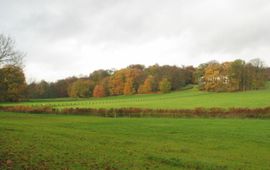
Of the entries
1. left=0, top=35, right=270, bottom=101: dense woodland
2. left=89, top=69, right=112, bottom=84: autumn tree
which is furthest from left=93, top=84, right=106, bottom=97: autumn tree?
left=89, top=69, right=112, bottom=84: autumn tree

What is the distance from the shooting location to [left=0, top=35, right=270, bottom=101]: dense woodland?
118750 mm

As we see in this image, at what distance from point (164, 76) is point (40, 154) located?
12964 centimetres

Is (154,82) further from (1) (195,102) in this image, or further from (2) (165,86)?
(1) (195,102)

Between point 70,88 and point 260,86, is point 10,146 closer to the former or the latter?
point 260,86

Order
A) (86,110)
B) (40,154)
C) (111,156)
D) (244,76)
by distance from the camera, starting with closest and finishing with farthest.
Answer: (40,154), (111,156), (86,110), (244,76)

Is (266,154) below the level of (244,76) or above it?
below

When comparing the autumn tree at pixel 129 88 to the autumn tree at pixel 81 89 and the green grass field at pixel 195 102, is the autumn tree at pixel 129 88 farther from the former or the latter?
the green grass field at pixel 195 102

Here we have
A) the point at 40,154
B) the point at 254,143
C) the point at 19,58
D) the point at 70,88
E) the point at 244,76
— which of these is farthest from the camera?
the point at 70,88

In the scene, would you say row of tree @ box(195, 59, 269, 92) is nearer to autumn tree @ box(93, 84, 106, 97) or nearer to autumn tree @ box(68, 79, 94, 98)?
autumn tree @ box(93, 84, 106, 97)

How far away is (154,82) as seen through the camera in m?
140

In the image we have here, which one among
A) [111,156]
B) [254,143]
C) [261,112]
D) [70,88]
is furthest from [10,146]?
[70,88]

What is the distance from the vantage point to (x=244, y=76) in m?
120

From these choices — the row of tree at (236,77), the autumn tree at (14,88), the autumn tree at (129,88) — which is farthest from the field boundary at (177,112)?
the autumn tree at (129,88)

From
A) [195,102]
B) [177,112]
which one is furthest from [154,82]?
[177,112]
